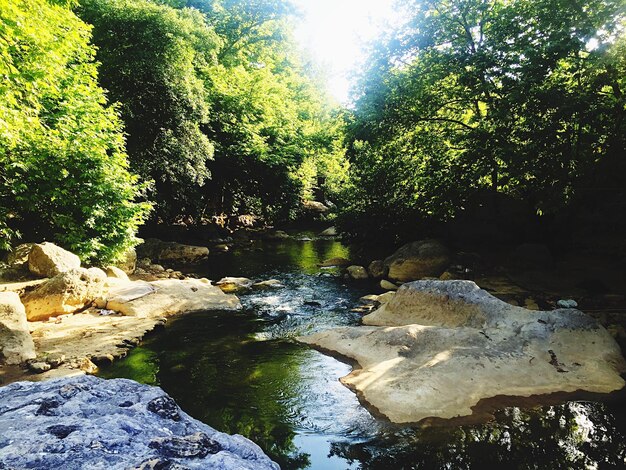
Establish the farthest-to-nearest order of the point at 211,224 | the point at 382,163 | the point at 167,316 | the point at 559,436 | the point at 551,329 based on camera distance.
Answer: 1. the point at 211,224
2. the point at 382,163
3. the point at 167,316
4. the point at 551,329
5. the point at 559,436

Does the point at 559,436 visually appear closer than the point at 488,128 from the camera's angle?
→ Yes

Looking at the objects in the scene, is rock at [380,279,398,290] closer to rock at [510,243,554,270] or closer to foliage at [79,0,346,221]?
rock at [510,243,554,270]

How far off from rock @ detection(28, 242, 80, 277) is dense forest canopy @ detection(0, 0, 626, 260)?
682 mm

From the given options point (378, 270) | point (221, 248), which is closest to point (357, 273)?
point (378, 270)

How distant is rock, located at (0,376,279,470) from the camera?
2594 mm

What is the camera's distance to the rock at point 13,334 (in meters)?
5.94

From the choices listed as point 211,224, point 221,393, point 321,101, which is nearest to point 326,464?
point 221,393

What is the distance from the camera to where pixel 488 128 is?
10.8 meters

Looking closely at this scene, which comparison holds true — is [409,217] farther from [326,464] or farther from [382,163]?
[326,464]

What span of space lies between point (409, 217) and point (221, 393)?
462 inches

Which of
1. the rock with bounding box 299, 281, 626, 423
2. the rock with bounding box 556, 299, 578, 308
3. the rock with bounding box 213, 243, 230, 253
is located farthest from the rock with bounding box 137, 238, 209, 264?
the rock with bounding box 556, 299, 578, 308

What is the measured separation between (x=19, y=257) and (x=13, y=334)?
4010 millimetres

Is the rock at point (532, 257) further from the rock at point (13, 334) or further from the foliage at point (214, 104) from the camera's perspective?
the rock at point (13, 334)

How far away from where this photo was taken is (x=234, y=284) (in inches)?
491
